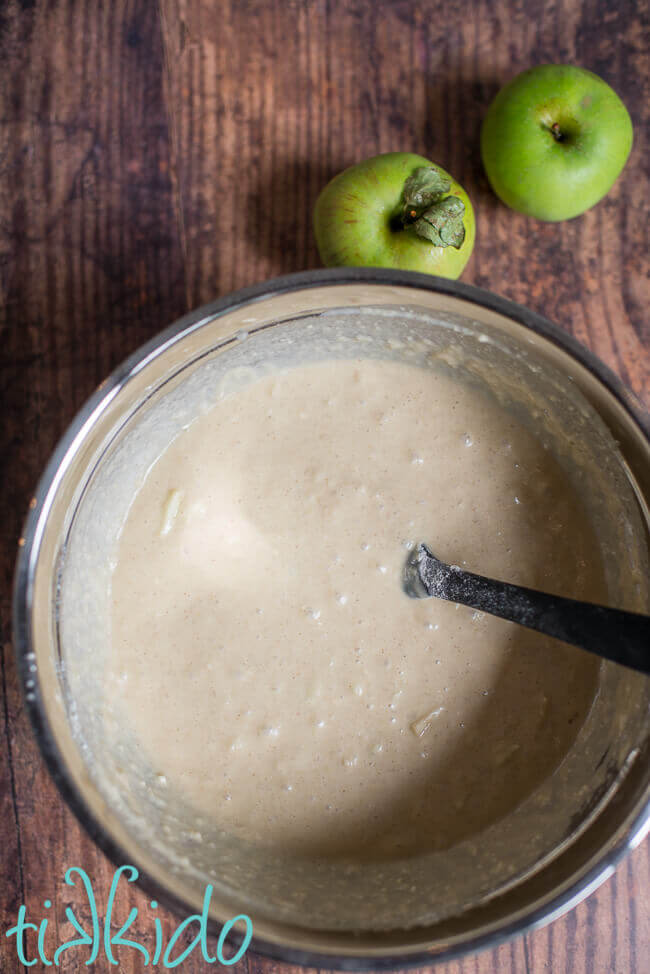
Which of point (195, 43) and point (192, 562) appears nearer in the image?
point (192, 562)

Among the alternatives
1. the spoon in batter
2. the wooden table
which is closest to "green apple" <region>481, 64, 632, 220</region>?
the wooden table

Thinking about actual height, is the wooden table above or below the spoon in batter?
above

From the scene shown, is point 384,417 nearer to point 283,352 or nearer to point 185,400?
A: point 283,352

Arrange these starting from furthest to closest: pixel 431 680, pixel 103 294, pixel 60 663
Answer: pixel 103 294
pixel 431 680
pixel 60 663

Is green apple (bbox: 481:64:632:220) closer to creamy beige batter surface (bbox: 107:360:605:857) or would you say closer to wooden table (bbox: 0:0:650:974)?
wooden table (bbox: 0:0:650:974)

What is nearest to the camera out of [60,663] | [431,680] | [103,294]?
[60,663]

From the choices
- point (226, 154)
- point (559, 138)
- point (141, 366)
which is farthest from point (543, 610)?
point (226, 154)

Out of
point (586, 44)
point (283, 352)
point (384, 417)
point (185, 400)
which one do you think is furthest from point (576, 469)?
point (586, 44)
